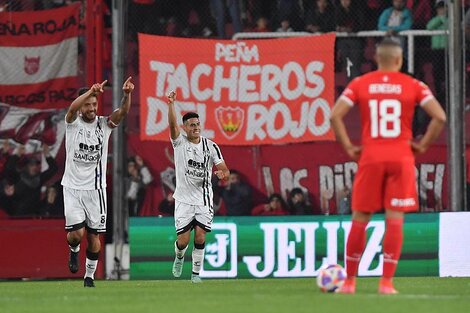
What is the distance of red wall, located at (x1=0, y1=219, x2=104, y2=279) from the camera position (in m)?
20.2

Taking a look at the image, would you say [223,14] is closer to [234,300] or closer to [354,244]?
[354,244]

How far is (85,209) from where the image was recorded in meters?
15.9

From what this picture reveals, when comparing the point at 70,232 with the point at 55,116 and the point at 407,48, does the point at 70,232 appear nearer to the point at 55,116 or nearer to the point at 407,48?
the point at 55,116

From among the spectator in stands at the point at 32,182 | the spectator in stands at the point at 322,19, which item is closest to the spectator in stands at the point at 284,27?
the spectator in stands at the point at 322,19

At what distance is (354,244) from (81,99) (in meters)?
4.49

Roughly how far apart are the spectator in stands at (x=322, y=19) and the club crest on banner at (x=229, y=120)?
169 centimetres

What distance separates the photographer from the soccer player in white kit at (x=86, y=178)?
15.7m

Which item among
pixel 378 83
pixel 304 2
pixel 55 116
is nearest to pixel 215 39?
pixel 304 2

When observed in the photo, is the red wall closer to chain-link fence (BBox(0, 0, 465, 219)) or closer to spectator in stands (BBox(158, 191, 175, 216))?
chain-link fence (BBox(0, 0, 465, 219))

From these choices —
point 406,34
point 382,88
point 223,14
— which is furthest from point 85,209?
point 406,34

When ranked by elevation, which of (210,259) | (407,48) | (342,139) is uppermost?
(407,48)

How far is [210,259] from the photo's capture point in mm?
19484

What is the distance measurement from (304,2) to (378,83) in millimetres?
8630

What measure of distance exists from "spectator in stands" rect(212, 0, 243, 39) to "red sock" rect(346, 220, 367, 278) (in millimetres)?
8774
